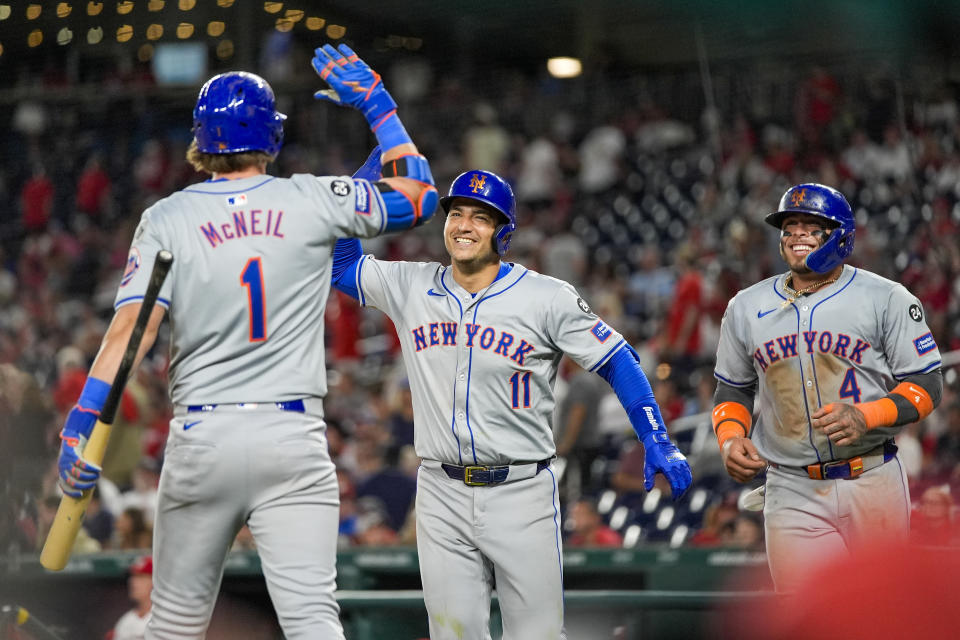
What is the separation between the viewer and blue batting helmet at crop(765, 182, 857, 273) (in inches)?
180

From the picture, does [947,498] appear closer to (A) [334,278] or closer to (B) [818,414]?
(B) [818,414]

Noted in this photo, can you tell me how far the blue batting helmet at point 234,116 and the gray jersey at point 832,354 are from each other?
2.02 meters

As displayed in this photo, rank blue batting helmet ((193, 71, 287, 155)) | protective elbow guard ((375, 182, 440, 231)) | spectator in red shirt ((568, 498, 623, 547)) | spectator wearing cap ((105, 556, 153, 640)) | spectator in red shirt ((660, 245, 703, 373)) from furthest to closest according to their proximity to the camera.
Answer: spectator in red shirt ((660, 245, 703, 373)), spectator in red shirt ((568, 498, 623, 547)), spectator wearing cap ((105, 556, 153, 640)), protective elbow guard ((375, 182, 440, 231)), blue batting helmet ((193, 71, 287, 155))

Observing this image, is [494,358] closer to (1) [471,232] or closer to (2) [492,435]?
(2) [492,435]

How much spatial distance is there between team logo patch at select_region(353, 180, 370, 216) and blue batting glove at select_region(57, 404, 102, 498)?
88 cm

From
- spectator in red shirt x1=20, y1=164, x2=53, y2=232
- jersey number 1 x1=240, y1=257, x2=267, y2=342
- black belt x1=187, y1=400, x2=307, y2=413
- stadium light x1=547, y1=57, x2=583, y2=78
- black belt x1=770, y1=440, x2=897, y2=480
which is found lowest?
black belt x1=770, y1=440, x2=897, y2=480

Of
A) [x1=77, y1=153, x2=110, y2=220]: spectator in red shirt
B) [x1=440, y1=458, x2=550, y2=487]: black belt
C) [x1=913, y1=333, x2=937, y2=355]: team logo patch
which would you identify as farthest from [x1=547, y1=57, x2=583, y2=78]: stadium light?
[x1=440, y1=458, x2=550, y2=487]: black belt

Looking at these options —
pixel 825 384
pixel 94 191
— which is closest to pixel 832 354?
pixel 825 384

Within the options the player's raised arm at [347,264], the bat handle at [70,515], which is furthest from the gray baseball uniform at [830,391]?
the bat handle at [70,515]

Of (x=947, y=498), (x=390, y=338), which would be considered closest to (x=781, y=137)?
(x=390, y=338)

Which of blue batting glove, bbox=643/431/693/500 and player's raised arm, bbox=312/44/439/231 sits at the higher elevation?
player's raised arm, bbox=312/44/439/231

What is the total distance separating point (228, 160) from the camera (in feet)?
11.8

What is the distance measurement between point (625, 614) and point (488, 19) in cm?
721

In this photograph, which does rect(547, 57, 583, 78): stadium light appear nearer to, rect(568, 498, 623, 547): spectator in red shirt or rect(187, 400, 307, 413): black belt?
rect(568, 498, 623, 547): spectator in red shirt
